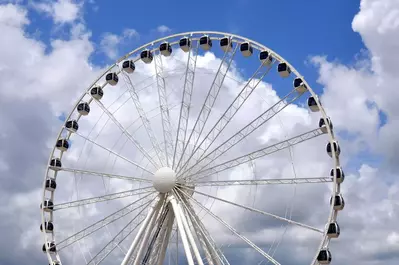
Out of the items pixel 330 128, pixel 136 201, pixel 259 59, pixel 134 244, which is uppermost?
pixel 259 59

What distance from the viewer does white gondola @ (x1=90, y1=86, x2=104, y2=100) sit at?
53750mm

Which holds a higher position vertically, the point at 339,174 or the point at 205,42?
the point at 205,42

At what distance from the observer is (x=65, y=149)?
53.9 meters

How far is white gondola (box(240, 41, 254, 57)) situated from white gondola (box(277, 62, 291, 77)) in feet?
8.58

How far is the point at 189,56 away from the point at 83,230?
14859mm

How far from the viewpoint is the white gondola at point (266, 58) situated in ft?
161

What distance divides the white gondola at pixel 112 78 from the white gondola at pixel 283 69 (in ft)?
42.8

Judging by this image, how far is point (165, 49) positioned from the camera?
173 ft

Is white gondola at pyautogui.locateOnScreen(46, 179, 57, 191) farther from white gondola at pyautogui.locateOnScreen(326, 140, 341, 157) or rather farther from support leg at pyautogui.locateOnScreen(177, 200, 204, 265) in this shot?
white gondola at pyautogui.locateOnScreen(326, 140, 341, 157)

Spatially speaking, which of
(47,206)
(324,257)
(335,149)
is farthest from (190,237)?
(47,206)

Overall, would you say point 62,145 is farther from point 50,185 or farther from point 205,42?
point 205,42

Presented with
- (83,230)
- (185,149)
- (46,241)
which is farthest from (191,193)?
(46,241)

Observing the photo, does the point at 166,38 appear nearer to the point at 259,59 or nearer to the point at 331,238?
the point at 259,59

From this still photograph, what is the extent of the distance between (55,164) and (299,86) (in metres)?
19.5
